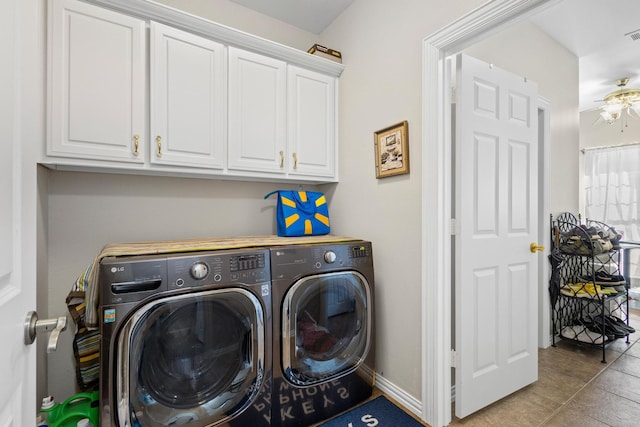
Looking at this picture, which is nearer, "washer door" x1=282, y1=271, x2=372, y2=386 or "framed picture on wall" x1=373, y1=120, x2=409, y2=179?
"washer door" x1=282, y1=271, x2=372, y2=386

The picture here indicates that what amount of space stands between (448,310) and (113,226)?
2.07m

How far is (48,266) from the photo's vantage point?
5.41 ft

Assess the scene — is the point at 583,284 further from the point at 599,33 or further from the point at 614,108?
the point at 614,108

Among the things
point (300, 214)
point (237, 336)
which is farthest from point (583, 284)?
point (237, 336)

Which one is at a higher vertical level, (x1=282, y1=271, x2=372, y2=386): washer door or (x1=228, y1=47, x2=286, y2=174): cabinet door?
(x1=228, y1=47, x2=286, y2=174): cabinet door

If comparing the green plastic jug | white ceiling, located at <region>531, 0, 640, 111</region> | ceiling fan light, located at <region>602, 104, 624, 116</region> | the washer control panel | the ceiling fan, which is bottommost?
the green plastic jug

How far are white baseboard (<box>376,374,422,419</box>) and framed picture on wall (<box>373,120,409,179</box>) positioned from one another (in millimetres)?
1353

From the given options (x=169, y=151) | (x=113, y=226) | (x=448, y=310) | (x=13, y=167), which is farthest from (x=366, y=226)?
(x=13, y=167)

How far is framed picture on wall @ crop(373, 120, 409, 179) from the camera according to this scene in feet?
5.81

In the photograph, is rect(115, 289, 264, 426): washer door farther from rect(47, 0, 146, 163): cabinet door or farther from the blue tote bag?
rect(47, 0, 146, 163): cabinet door

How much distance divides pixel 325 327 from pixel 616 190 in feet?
17.5

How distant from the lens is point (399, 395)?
5.94 feet

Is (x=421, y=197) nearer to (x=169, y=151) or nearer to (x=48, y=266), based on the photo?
(x=169, y=151)

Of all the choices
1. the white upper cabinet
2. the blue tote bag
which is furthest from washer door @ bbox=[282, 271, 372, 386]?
the white upper cabinet
